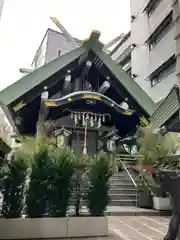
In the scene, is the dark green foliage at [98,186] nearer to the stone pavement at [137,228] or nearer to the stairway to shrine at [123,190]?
the stone pavement at [137,228]

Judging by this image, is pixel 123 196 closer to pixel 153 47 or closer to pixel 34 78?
pixel 34 78

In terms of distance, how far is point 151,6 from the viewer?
16.3 meters

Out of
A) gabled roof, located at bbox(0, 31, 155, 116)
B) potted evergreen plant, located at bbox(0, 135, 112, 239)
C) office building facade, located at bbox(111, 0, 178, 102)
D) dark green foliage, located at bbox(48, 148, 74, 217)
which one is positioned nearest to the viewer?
potted evergreen plant, located at bbox(0, 135, 112, 239)

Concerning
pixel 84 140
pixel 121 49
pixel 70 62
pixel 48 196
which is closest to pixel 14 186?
pixel 48 196

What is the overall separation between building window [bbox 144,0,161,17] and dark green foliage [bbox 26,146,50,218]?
14697 millimetres

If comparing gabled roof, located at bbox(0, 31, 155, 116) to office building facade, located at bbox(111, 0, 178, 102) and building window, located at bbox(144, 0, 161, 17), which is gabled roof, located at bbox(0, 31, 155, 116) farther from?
building window, located at bbox(144, 0, 161, 17)

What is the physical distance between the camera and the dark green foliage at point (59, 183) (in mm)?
4223

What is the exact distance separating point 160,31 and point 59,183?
13520mm

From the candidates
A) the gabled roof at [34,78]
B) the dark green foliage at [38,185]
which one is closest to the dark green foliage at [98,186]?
the dark green foliage at [38,185]

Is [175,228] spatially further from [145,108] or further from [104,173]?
[145,108]

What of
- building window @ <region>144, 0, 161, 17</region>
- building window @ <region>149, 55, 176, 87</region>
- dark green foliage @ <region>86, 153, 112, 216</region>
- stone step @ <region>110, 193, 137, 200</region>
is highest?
building window @ <region>144, 0, 161, 17</region>

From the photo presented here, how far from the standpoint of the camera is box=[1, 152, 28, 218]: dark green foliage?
13.3ft

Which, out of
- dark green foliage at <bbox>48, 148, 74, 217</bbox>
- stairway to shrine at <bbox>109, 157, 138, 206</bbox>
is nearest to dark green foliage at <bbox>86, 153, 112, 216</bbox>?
dark green foliage at <bbox>48, 148, 74, 217</bbox>

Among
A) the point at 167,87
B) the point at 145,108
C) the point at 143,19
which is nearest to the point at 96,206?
the point at 145,108
